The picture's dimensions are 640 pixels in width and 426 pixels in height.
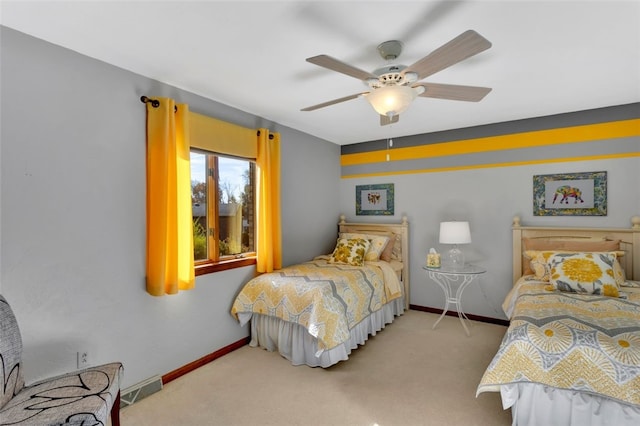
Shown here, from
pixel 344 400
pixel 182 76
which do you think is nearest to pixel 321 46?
pixel 182 76

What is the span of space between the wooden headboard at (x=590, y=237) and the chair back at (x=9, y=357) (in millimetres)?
4178

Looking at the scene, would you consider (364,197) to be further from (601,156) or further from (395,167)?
(601,156)

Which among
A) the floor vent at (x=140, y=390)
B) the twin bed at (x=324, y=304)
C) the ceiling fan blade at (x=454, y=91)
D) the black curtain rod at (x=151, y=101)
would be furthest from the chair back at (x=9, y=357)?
the ceiling fan blade at (x=454, y=91)

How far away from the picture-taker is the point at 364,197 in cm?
464

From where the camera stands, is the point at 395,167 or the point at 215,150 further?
the point at 395,167

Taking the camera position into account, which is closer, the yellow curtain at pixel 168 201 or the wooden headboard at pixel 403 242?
the yellow curtain at pixel 168 201

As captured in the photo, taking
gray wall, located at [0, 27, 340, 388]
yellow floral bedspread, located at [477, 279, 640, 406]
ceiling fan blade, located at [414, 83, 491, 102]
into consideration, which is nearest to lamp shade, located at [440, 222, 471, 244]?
yellow floral bedspread, located at [477, 279, 640, 406]

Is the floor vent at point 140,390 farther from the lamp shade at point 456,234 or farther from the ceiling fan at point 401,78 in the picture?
the lamp shade at point 456,234

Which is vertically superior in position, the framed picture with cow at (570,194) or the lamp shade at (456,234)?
the framed picture with cow at (570,194)

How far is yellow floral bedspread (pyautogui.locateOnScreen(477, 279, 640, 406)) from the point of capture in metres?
1.61

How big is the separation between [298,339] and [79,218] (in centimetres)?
189

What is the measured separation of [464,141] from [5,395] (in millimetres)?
4409

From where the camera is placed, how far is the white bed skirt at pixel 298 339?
8.71 feet

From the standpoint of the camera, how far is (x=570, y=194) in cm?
330
